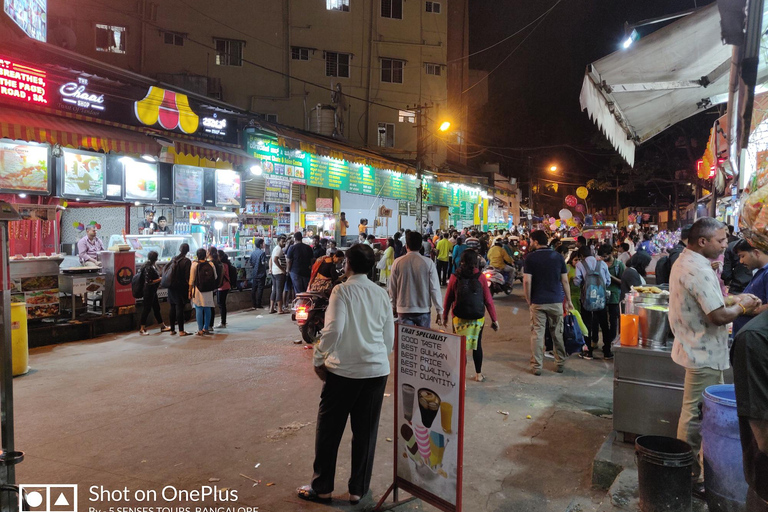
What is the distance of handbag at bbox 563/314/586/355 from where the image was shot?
7.93 meters

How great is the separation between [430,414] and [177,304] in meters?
8.08

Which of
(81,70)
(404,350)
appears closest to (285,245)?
(81,70)

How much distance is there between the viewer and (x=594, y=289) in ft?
26.7

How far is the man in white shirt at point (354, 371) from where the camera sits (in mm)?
3760

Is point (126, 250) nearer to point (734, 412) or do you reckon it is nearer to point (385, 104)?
point (734, 412)

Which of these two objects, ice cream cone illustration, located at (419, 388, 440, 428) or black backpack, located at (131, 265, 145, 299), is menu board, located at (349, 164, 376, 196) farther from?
ice cream cone illustration, located at (419, 388, 440, 428)

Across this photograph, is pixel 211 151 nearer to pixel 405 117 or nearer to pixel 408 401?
pixel 408 401

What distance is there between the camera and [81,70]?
35.4 feet

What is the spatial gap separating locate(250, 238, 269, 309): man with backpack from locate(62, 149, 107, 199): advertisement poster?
3833mm

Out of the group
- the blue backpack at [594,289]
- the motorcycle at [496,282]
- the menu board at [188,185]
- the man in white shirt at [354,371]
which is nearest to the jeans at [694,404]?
the man in white shirt at [354,371]

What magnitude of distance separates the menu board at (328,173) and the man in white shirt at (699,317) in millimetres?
12425

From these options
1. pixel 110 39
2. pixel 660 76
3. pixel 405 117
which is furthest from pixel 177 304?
pixel 405 117

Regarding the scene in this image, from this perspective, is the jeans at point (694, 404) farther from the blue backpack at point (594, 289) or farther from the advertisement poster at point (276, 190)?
the advertisement poster at point (276, 190)

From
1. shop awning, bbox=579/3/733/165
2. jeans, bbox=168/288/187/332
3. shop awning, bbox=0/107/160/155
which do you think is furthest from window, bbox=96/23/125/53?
shop awning, bbox=579/3/733/165
